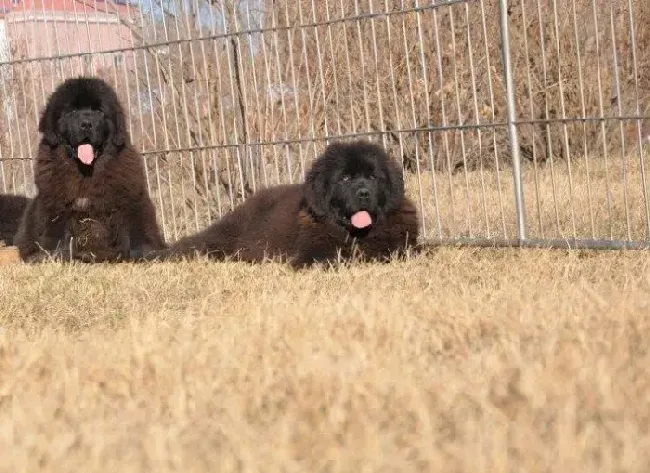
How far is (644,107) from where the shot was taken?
28.3 feet

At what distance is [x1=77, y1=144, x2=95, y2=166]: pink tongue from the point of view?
24.9 feet

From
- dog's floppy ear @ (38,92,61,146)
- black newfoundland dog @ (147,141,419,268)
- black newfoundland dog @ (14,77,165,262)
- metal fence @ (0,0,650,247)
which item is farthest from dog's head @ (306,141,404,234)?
dog's floppy ear @ (38,92,61,146)

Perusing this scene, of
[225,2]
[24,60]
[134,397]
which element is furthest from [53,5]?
[134,397]

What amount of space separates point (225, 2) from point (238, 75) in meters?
0.67

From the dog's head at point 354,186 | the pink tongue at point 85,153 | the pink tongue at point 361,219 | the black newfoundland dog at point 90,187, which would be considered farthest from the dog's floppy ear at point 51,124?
the pink tongue at point 361,219

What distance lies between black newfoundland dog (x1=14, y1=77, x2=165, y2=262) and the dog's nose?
1.92 meters

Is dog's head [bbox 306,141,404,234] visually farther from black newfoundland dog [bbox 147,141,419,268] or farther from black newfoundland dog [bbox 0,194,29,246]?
black newfoundland dog [bbox 0,194,29,246]

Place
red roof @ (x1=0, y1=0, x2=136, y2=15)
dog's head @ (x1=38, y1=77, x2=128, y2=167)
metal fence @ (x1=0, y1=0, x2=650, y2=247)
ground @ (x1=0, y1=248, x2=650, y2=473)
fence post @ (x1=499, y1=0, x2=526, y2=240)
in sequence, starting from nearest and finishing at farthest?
ground @ (x1=0, y1=248, x2=650, y2=473), fence post @ (x1=499, y1=0, x2=526, y2=240), dog's head @ (x1=38, y1=77, x2=128, y2=167), metal fence @ (x1=0, y1=0, x2=650, y2=247), red roof @ (x1=0, y1=0, x2=136, y2=15)

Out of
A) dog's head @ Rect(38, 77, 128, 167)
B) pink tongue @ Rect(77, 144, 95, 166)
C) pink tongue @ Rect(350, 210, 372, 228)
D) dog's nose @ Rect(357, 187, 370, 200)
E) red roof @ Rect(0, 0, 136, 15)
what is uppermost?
red roof @ Rect(0, 0, 136, 15)

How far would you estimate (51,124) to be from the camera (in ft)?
25.1

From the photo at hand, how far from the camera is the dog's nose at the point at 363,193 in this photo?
6.43 metres

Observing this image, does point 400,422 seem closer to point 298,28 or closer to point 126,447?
point 126,447

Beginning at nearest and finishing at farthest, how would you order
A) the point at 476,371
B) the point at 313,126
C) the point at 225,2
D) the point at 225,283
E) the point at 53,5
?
the point at 476,371 → the point at 225,283 → the point at 313,126 → the point at 225,2 → the point at 53,5

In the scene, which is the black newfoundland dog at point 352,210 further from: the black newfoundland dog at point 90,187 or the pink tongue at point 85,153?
the pink tongue at point 85,153
